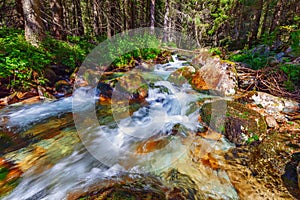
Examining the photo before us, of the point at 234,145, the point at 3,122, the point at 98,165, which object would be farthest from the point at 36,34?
the point at 234,145

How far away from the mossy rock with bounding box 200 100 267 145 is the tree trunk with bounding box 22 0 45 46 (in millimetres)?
6487

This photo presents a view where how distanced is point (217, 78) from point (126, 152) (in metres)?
4.25

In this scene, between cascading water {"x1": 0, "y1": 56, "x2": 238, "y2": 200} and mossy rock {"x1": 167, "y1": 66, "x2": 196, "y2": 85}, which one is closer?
cascading water {"x1": 0, "y1": 56, "x2": 238, "y2": 200}

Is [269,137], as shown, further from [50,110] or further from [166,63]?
[166,63]

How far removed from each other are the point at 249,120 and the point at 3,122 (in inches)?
228

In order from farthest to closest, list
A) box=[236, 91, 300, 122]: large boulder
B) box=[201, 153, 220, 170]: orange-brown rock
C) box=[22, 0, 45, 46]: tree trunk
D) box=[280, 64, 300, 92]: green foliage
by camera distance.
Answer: box=[22, 0, 45, 46]: tree trunk
box=[280, 64, 300, 92]: green foliage
box=[236, 91, 300, 122]: large boulder
box=[201, 153, 220, 170]: orange-brown rock

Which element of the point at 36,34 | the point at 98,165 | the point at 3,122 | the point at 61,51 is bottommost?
the point at 98,165

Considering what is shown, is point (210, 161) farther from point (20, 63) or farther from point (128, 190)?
point (20, 63)

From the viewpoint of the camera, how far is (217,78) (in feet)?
20.3

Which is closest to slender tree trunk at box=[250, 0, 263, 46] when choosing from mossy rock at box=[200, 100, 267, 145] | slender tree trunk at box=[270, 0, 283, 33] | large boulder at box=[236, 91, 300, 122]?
slender tree trunk at box=[270, 0, 283, 33]

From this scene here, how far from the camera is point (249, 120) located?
A: 378 cm

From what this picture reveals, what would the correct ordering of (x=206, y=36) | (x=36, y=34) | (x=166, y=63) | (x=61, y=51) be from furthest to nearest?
(x=206, y=36)
(x=166, y=63)
(x=61, y=51)
(x=36, y=34)

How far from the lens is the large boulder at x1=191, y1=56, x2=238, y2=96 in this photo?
5.86 m

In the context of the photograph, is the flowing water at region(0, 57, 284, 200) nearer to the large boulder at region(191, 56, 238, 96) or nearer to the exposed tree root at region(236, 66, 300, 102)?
the large boulder at region(191, 56, 238, 96)
